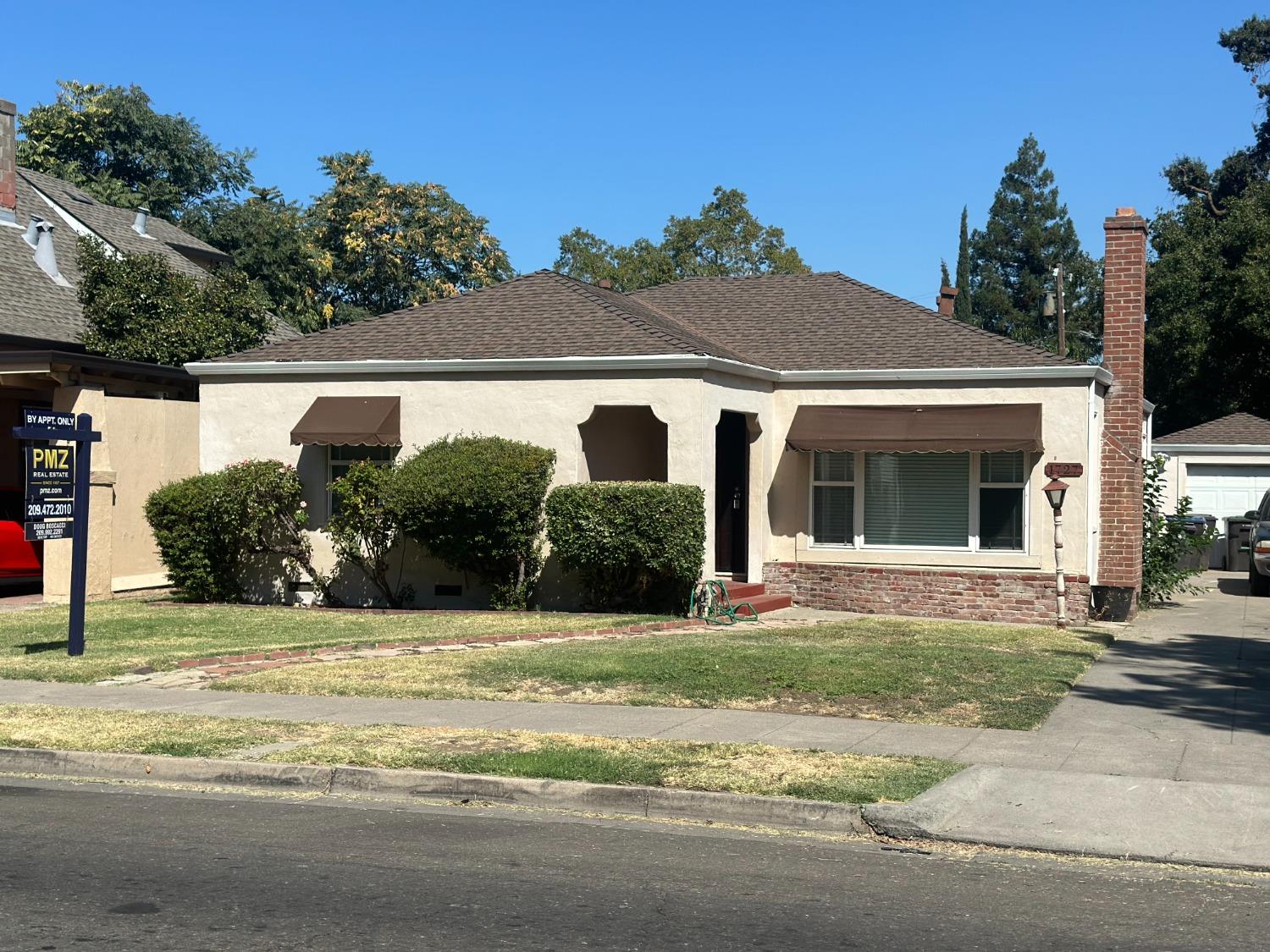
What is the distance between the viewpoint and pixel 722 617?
698 inches

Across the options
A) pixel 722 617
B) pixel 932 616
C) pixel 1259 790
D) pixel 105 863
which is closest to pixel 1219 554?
pixel 932 616

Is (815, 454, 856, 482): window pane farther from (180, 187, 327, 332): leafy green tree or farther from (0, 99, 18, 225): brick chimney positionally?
(180, 187, 327, 332): leafy green tree

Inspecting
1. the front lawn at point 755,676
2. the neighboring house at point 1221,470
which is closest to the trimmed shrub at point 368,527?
the front lawn at point 755,676

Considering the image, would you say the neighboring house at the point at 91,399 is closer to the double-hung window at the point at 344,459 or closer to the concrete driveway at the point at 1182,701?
the double-hung window at the point at 344,459

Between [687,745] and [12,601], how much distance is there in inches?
530

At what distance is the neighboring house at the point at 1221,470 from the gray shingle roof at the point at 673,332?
1399 centimetres

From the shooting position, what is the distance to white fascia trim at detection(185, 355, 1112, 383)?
60.0 ft

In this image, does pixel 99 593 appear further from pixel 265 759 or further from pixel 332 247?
pixel 332 247

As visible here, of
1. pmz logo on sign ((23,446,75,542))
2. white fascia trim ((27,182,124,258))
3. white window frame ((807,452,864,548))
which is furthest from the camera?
white fascia trim ((27,182,124,258))

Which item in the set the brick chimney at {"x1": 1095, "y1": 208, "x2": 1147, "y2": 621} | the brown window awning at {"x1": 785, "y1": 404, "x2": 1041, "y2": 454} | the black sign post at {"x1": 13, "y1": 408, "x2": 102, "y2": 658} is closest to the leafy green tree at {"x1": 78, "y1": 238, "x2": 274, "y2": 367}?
the black sign post at {"x1": 13, "y1": 408, "x2": 102, "y2": 658}

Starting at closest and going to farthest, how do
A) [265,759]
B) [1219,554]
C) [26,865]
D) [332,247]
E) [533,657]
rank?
1. [26,865]
2. [265,759]
3. [533,657]
4. [1219,554]
5. [332,247]

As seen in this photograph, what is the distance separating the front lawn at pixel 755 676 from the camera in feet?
37.2

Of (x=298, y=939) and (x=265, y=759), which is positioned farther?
(x=265, y=759)

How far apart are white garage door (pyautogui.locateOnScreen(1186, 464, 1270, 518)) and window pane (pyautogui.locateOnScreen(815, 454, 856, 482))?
55.3ft
